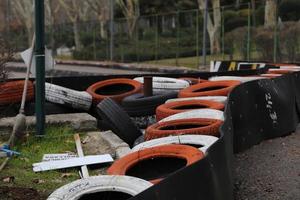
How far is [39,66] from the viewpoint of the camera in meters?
8.68

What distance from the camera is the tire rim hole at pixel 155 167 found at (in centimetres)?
529

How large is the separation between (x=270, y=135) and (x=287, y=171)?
1872mm

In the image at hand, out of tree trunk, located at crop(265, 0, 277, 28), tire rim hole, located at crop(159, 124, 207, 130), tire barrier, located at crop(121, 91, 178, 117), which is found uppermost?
tree trunk, located at crop(265, 0, 277, 28)

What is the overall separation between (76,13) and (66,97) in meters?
49.1

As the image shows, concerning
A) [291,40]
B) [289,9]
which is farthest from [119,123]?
[289,9]

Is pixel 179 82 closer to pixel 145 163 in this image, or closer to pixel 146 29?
pixel 145 163

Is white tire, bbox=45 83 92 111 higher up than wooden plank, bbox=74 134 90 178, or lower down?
higher up

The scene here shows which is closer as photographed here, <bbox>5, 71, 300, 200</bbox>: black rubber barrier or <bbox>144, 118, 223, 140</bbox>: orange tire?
<bbox>5, 71, 300, 200</bbox>: black rubber barrier

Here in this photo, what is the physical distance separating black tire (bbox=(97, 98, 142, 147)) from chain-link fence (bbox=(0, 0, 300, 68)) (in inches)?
714

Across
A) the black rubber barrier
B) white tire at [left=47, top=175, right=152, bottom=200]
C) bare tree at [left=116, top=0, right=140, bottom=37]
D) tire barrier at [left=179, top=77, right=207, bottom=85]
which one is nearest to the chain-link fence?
bare tree at [left=116, top=0, right=140, bottom=37]

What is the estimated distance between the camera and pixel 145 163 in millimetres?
5355

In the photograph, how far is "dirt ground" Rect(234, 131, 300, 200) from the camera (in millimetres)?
6348

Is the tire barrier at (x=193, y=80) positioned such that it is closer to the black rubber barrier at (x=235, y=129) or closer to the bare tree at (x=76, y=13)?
the black rubber barrier at (x=235, y=129)

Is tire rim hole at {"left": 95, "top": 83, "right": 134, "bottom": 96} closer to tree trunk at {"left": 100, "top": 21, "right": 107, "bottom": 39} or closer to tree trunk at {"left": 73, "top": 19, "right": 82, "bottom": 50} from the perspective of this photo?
tree trunk at {"left": 100, "top": 21, "right": 107, "bottom": 39}
